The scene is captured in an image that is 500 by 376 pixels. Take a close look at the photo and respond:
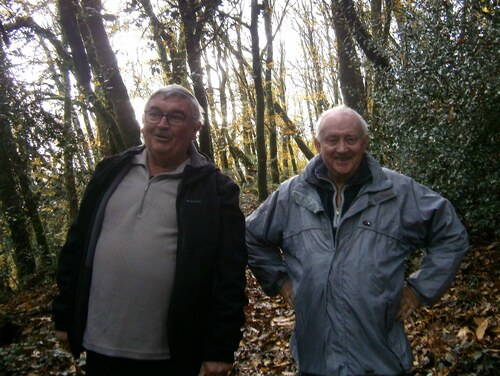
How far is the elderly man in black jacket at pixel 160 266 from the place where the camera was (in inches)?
98.6

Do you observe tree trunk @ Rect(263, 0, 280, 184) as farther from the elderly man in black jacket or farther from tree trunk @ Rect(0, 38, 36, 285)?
the elderly man in black jacket

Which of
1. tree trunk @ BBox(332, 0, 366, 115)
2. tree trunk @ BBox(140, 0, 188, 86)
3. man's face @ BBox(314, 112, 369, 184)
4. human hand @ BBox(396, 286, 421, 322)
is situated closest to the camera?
human hand @ BBox(396, 286, 421, 322)

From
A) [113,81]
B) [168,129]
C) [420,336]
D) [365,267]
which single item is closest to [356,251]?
[365,267]

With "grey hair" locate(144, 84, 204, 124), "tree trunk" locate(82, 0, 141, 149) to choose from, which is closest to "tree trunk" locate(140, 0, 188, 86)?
"tree trunk" locate(82, 0, 141, 149)

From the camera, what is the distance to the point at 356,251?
2371 mm

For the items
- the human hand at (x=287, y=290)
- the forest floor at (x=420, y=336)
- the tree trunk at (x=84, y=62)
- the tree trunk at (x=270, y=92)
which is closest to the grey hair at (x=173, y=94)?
the human hand at (x=287, y=290)

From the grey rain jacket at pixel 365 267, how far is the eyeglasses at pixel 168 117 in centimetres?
90

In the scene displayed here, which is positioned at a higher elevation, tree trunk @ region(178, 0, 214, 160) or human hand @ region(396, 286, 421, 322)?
tree trunk @ region(178, 0, 214, 160)

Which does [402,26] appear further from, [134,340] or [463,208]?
[134,340]

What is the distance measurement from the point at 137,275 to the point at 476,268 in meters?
5.43

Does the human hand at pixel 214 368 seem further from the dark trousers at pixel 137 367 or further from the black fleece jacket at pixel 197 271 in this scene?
the dark trousers at pixel 137 367

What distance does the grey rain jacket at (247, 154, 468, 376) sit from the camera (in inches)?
90.7

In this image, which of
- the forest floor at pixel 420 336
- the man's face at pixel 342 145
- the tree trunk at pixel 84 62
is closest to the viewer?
the man's face at pixel 342 145

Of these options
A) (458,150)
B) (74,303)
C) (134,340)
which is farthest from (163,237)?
(458,150)
